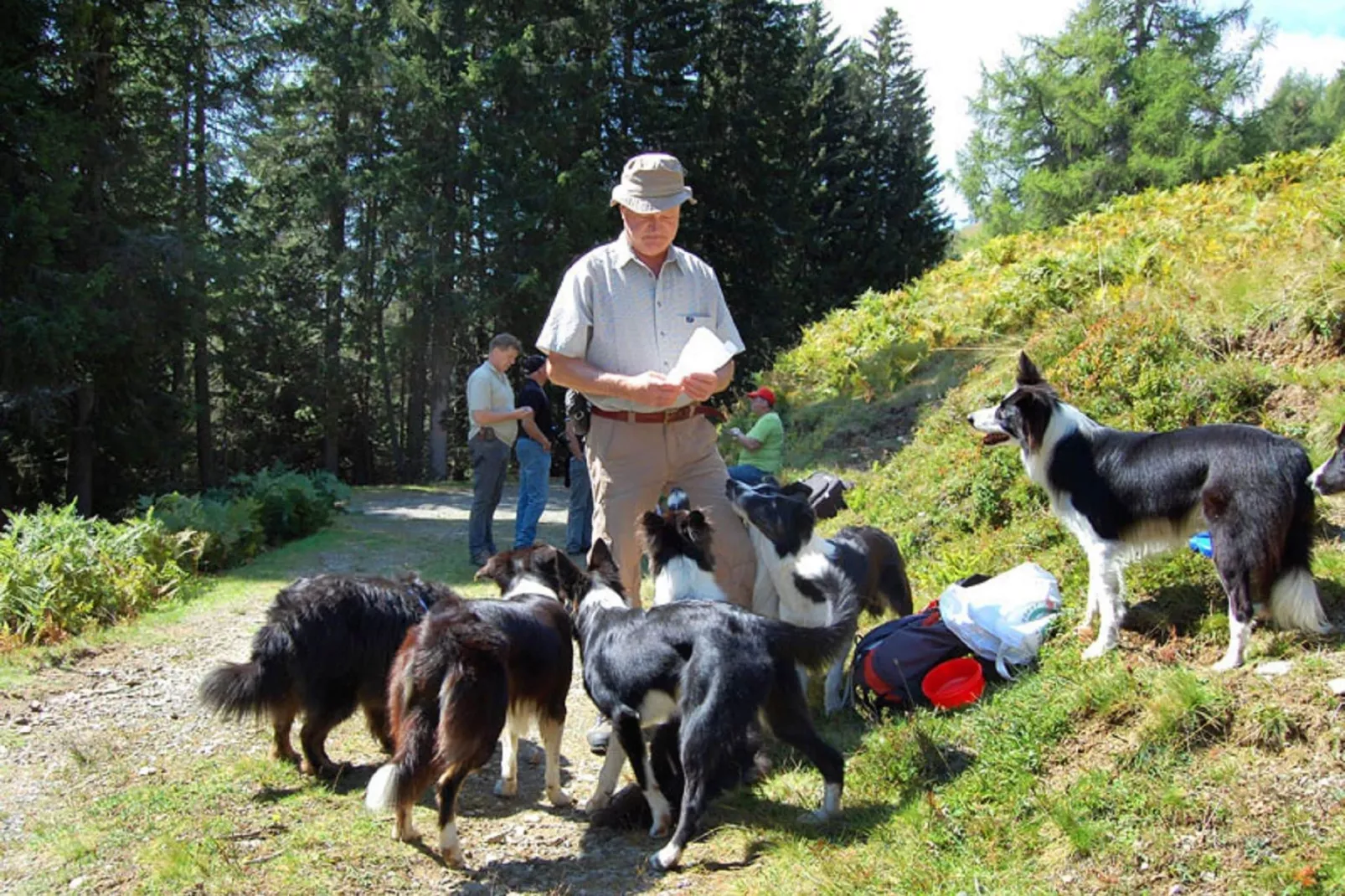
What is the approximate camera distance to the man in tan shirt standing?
348 inches

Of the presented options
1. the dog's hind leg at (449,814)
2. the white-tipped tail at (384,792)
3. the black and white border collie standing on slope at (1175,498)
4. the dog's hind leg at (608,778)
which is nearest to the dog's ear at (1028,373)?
the black and white border collie standing on slope at (1175,498)

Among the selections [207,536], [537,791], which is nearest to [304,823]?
[537,791]

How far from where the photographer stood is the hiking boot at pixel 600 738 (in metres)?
4.90

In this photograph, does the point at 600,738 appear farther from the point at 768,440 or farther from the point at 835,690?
the point at 768,440

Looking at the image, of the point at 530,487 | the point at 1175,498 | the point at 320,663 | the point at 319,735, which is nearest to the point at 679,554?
the point at 320,663

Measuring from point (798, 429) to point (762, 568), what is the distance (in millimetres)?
6423

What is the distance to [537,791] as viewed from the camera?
4.50 m

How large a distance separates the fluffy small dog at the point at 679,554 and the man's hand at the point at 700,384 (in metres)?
0.60

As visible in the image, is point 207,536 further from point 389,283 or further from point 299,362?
point 299,362

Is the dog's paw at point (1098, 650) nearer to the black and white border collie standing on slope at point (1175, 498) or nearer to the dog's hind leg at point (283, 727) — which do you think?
the black and white border collie standing on slope at point (1175, 498)

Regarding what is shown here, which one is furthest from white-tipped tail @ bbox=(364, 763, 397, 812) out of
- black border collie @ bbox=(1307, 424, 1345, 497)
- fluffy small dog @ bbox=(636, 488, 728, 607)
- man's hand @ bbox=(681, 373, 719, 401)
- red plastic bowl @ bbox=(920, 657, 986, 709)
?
black border collie @ bbox=(1307, 424, 1345, 497)

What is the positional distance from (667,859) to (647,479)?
174 centimetres

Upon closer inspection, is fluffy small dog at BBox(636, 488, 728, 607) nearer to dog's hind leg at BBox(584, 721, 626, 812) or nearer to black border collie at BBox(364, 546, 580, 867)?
black border collie at BBox(364, 546, 580, 867)

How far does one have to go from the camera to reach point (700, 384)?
4.00 metres
